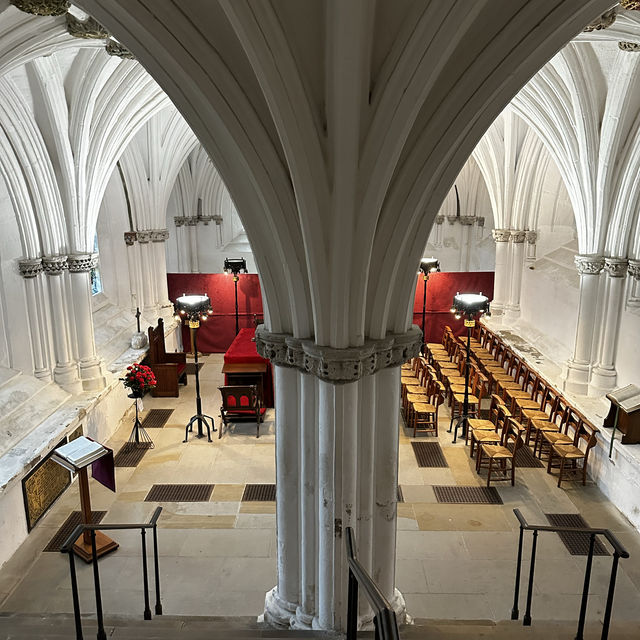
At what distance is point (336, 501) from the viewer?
190 inches

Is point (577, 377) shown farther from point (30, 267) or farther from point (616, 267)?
point (30, 267)

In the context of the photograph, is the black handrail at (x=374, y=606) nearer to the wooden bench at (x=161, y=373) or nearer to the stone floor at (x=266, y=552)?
the stone floor at (x=266, y=552)

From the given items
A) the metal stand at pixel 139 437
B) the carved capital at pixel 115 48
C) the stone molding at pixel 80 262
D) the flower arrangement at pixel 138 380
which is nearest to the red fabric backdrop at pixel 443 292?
the metal stand at pixel 139 437

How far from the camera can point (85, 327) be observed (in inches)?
440

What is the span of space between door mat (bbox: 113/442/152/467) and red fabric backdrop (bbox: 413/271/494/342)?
9589 millimetres

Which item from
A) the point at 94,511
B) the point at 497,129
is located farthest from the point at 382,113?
the point at 497,129

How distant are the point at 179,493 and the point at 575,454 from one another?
19.9 ft

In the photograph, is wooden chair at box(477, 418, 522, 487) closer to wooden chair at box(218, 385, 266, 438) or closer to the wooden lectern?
the wooden lectern

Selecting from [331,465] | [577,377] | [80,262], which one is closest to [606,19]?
[331,465]

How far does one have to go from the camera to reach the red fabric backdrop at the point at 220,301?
59.0ft

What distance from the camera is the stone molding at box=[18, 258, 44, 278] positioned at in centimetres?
990

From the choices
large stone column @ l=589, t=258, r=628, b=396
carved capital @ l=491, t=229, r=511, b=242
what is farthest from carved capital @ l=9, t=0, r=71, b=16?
carved capital @ l=491, t=229, r=511, b=242

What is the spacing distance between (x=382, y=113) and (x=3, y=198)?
7911 mm

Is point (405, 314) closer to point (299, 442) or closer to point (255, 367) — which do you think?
point (299, 442)
